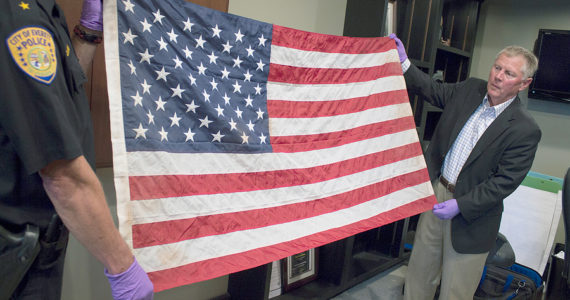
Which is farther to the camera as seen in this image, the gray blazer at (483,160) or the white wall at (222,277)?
the gray blazer at (483,160)

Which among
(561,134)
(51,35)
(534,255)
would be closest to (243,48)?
(51,35)

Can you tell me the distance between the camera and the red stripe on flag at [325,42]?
1.53 meters

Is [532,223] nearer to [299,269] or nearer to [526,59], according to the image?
[526,59]

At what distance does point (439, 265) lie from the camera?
7.02 ft

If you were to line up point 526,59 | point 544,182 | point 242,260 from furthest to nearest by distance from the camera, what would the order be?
1. point 544,182
2. point 526,59
3. point 242,260

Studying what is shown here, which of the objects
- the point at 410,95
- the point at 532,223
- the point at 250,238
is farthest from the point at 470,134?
the point at 532,223

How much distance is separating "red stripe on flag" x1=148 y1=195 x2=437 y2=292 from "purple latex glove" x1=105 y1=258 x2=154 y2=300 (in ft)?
0.41

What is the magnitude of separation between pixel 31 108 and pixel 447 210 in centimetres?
178

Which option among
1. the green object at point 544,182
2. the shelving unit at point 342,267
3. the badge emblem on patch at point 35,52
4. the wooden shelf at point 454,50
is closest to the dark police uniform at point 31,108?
the badge emblem on patch at point 35,52

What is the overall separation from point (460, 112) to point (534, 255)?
157 cm

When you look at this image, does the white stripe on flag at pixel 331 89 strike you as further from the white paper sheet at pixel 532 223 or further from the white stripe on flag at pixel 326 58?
the white paper sheet at pixel 532 223

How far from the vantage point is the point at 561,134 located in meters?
3.37

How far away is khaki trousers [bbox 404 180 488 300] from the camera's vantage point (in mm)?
1989

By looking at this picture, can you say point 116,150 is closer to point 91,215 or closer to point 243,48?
point 91,215
